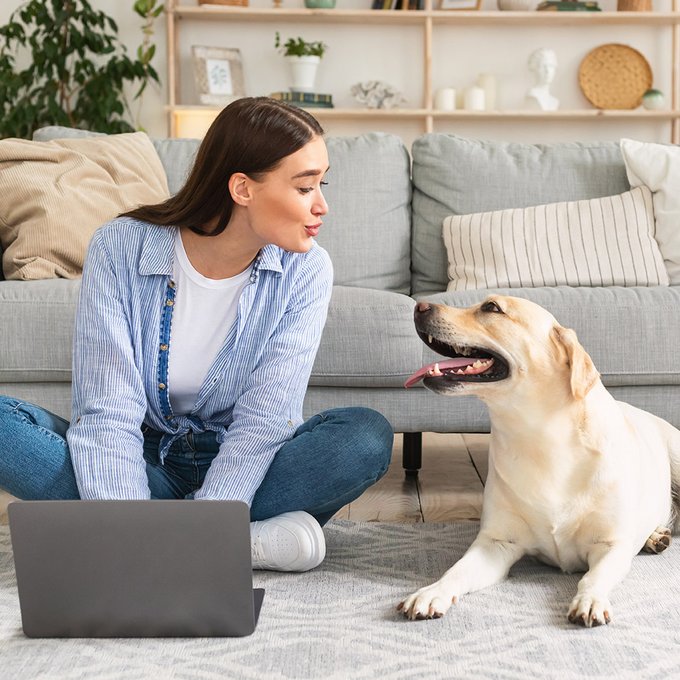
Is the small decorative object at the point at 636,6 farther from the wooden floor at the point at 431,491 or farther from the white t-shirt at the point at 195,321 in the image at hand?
the white t-shirt at the point at 195,321

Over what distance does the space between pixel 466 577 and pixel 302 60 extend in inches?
139

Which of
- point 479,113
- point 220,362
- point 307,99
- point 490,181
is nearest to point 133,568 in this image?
point 220,362

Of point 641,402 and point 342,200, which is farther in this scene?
point 342,200

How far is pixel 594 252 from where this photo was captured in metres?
2.64

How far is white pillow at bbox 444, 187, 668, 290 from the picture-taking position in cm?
262

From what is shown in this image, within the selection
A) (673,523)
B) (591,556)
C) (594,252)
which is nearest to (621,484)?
(591,556)

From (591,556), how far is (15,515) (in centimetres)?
92

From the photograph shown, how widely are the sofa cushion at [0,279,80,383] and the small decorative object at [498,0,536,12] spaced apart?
3.16m

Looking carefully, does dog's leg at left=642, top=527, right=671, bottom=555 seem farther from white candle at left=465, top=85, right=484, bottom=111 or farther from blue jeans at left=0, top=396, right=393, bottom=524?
white candle at left=465, top=85, right=484, bottom=111

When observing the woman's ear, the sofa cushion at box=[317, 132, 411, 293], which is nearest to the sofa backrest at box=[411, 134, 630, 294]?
the sofa cushion at box=[317, 132, 411, 293]

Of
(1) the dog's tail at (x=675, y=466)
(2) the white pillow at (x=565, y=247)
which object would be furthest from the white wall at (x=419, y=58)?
(1) the dog's tail at (x=675, y=466)

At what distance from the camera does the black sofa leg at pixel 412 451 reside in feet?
8.38

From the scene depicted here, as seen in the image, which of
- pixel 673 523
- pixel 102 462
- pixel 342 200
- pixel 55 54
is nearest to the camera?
pixel 102 462

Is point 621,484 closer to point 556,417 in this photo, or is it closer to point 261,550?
point 556,417
